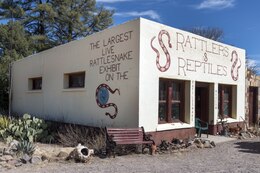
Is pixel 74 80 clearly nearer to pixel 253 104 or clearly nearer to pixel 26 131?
pixel 26 131

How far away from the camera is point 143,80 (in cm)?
1002

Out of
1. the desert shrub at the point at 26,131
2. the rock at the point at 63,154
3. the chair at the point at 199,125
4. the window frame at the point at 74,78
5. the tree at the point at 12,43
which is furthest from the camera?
the tree at the point at 12,43

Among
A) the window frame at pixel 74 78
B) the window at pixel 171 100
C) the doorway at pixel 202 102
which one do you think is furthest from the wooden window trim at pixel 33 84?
the doorway at pixel 202 102

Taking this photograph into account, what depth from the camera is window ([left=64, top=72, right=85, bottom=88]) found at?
1296cm

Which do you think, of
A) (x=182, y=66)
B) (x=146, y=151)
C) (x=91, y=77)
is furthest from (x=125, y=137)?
(x=182, y=66)

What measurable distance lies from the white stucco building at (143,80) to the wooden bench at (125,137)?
443 mm

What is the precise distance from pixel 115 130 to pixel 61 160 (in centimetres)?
177

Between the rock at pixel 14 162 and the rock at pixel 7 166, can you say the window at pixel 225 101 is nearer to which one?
the rock at pixel 14 162

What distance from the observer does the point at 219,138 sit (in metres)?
12.9

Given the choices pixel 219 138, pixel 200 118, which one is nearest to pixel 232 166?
pixel 219 138

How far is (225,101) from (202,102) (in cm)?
174

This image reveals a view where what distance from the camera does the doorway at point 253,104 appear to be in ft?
57.2

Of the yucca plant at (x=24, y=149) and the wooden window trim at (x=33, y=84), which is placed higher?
the wooden window trim at (x=33, y=84)

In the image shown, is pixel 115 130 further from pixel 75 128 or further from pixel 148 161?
pixel 75 128
